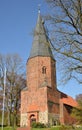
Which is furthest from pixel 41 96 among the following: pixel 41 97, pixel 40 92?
pixel 40 92

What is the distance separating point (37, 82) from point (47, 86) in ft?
7.21

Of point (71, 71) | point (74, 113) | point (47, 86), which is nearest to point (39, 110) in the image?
point (47, 86)

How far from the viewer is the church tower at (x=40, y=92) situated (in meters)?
43.8

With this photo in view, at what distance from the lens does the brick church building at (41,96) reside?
1725 inches

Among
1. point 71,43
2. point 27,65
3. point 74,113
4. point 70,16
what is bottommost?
point 74,113

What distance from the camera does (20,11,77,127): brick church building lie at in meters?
43.8

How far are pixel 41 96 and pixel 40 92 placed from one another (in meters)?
0.77

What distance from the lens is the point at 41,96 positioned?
44.6 metres

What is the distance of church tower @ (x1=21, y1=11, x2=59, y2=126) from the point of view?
43.8 metres

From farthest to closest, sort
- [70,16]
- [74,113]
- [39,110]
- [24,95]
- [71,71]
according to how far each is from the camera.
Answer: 1. [24,95]
2. [39,110]
3. [74,113]
4. [71,71]
5. [70,16]

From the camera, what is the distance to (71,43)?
14.2 m

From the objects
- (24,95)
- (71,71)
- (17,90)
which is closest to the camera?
(71,71)

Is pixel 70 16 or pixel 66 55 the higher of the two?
pixel 70 16

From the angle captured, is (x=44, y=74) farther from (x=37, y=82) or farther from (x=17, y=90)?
(x=17, y=90)
